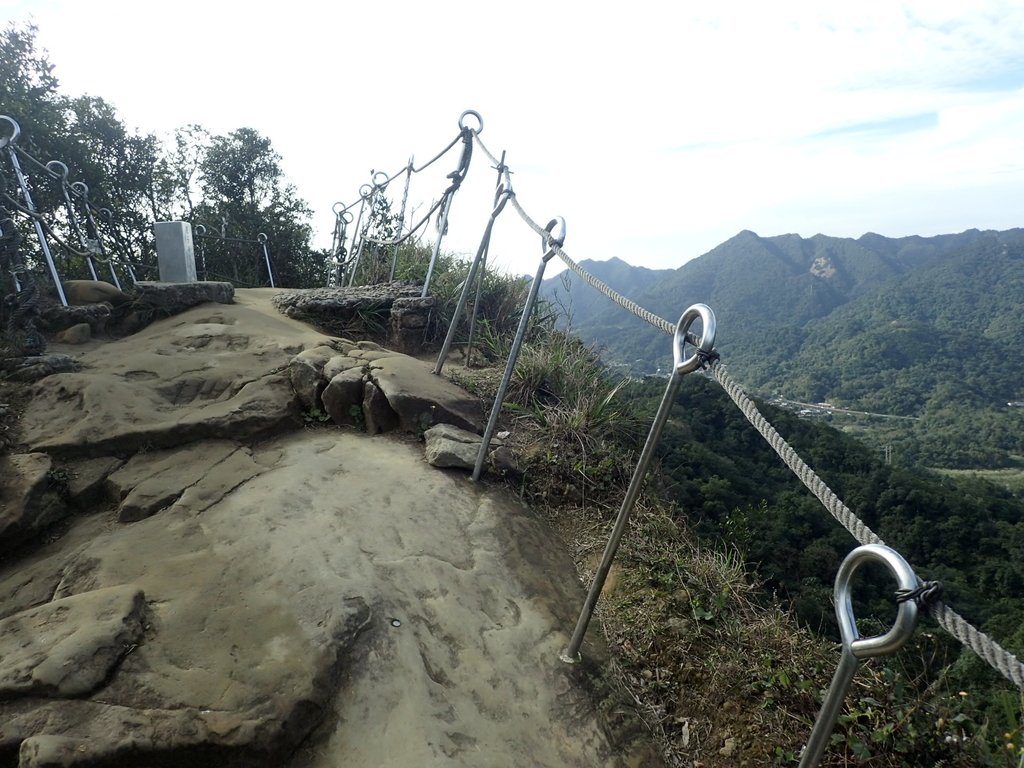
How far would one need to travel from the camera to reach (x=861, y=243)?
8050 centimetres

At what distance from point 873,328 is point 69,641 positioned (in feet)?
195

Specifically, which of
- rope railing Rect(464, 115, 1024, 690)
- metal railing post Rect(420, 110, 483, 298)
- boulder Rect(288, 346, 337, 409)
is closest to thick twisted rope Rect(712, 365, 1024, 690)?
rope railing Rect(464, 115, 1024, 690)

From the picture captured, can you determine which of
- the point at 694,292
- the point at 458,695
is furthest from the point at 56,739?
the point at 694,292

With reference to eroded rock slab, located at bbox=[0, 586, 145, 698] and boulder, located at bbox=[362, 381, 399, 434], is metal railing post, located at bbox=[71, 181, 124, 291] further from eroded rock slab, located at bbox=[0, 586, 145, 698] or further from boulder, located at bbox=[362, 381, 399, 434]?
eroded rock slab, located at bbox=[0, 586, 145, 698]

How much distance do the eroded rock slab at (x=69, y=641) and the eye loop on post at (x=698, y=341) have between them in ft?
7.20

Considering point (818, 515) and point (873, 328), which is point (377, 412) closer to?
point (818, 515)

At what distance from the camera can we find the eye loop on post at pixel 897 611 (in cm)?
111

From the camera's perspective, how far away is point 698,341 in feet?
6.70

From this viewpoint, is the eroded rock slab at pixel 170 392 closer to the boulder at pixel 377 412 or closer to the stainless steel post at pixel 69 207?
the boulder at pixel 377 412

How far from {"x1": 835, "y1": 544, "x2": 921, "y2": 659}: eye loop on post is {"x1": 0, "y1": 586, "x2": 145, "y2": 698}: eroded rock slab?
226cm

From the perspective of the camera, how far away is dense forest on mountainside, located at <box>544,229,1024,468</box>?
124 ft

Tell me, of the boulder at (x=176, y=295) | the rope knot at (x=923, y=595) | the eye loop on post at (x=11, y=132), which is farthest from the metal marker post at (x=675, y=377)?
the eye loop on post at (x=11, y=132)

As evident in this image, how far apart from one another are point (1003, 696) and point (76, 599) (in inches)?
129

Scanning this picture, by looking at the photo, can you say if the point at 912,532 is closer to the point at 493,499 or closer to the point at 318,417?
the point at 493,499
